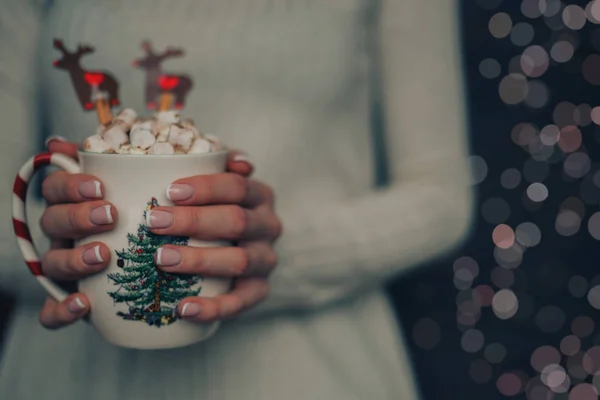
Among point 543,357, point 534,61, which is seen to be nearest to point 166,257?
point 534,61

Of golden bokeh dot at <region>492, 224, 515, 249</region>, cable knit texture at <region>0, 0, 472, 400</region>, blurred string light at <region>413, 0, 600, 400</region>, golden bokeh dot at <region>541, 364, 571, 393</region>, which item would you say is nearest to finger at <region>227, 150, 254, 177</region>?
cable knit texture at <region>0, 0, 472, 400</region>

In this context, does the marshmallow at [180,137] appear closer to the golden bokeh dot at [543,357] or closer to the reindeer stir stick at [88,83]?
the reindeer stir stick at [88,83]

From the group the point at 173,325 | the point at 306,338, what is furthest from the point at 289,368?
the point at 173,325

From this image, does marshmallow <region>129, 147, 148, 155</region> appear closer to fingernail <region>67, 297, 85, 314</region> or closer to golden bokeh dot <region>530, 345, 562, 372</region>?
fingernail <region>67, 297, 85, 314</region>

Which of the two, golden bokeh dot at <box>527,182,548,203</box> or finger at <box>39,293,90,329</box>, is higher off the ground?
finger at <box>39,293,90,329</box>

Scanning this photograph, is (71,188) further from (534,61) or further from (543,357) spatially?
(543,357)
